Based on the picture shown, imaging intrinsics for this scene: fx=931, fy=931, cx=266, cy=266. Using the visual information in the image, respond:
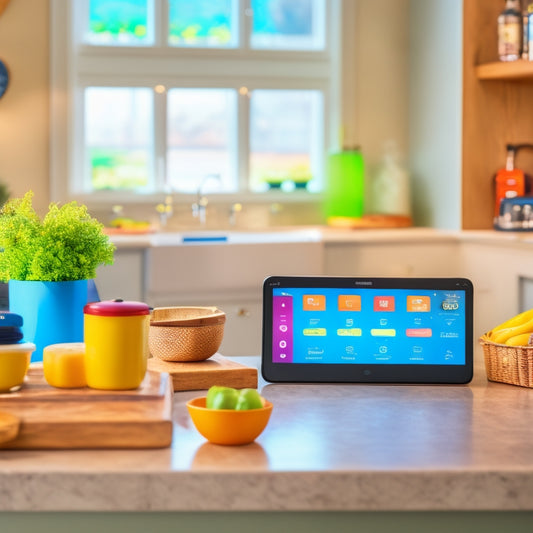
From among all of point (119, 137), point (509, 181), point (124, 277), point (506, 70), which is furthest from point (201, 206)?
point (506, 70)

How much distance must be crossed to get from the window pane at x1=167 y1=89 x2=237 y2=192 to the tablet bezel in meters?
3.09

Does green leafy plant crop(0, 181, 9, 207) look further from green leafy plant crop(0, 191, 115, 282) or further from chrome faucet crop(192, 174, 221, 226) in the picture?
green leafy plant crop(0, 191, 115, 282)

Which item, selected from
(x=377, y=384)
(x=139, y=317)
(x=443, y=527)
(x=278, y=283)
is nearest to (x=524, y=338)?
(x=377, y=384)

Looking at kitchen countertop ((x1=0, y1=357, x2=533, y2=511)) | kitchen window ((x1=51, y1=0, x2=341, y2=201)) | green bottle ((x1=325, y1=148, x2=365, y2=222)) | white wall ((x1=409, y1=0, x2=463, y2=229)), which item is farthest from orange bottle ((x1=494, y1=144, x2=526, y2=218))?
kitchen countertop ((x1=0, y1=357, x2=533, y2=511))

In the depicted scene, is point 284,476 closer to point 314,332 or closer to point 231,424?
point 231,424

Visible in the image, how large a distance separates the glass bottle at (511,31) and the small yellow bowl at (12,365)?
3383 millimetres

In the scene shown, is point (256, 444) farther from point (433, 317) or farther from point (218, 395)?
point (433, 317)

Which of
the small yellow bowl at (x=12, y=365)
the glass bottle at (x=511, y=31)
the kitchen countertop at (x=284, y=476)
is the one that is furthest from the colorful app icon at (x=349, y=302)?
the glass bottle at (x=511, y=31)

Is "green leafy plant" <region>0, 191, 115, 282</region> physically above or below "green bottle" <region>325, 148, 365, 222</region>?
below

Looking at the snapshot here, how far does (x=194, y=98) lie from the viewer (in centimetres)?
483

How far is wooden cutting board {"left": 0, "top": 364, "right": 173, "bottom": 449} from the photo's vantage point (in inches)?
49.9

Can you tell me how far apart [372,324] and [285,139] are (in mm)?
3341

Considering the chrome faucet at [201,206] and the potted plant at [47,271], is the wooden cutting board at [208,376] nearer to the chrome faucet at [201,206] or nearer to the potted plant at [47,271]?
the potted plant at [47,271]

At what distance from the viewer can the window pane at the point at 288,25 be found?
16.0 ft
